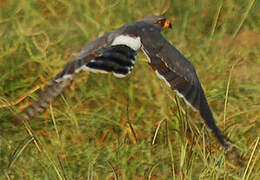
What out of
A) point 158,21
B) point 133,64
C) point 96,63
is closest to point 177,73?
point 133,64

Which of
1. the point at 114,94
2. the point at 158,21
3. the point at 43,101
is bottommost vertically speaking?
the point at 43,101

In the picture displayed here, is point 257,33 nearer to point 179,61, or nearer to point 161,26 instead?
point 161,26

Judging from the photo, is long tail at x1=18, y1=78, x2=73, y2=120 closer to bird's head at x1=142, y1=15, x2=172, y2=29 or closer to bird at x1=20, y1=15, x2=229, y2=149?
bird at x1=20, y1=15, x2=229, y2=149

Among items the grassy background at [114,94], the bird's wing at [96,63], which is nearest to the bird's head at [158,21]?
Result: the grassy background at [114,94]

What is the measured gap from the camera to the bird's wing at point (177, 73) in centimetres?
357

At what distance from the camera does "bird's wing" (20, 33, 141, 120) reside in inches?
143

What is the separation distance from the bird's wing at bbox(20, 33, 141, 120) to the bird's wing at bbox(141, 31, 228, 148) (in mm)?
99

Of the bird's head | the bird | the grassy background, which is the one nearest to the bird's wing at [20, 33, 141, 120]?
the bird

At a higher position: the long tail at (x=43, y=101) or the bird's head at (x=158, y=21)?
the bird's head at (x=158, y=21)

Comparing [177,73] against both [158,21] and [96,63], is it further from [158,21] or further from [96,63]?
[158,21]

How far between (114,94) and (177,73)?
1012 millimetres

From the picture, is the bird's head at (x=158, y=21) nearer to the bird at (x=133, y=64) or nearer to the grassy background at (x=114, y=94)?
the grassy background at (x=114, y=94)

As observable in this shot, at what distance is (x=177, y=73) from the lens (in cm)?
379

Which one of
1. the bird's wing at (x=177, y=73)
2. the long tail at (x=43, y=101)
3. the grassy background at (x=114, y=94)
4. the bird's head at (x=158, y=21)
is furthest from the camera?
the bird's head at (x=158, y=21)
